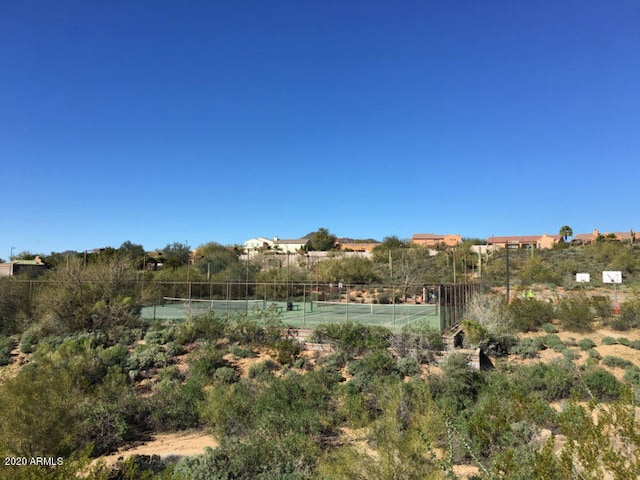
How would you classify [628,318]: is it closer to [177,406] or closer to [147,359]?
[177,406]

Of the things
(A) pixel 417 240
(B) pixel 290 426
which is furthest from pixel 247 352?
(A) pixel 417 240

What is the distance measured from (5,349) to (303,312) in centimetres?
1405

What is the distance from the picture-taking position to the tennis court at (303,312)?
66.9ft

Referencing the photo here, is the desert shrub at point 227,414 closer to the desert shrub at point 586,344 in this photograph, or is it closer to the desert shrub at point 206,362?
the desert shrub at point 206,362

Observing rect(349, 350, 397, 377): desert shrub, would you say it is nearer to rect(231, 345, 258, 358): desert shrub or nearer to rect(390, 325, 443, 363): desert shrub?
rect(390, 325, 443, 363): desert shrub

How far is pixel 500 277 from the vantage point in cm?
4366

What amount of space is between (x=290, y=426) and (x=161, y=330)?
11702mm

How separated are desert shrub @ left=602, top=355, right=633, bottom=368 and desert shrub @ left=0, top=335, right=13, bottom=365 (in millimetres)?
24888

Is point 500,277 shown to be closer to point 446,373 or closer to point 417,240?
point 446,373

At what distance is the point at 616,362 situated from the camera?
16703mm

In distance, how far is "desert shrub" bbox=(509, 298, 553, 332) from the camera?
22.9 metres

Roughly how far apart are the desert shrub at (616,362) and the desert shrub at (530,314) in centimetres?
576

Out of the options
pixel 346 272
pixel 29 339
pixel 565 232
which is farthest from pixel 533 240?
pixel 29 339

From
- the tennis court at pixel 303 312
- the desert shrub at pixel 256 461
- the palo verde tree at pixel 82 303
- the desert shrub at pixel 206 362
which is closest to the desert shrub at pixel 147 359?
the desert shrub at pixel 206 362
